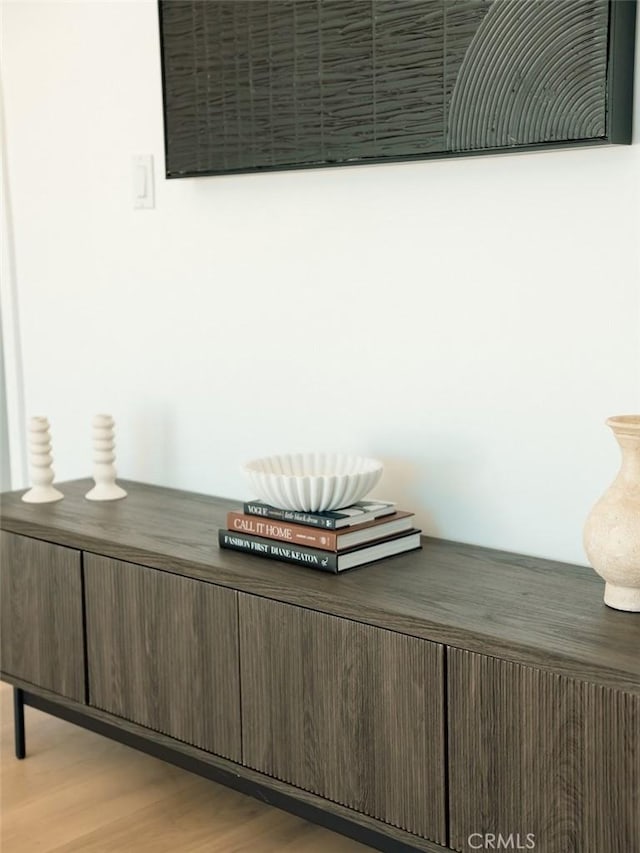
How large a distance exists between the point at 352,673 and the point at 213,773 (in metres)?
0.48

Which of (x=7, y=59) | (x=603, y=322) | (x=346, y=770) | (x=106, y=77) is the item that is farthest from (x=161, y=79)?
(x=346, y=770)

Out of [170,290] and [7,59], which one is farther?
[7,59]

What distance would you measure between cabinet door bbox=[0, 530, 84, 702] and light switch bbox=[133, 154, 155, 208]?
2.84 feet

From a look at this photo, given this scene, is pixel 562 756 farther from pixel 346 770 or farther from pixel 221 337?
pixel 221 337

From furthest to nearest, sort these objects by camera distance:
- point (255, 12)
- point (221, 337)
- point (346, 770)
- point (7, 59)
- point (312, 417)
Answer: point (7, 59) < point (221, 337) < point (312, 417) < point (255, 12) < point (346, 770)

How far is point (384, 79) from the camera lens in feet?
6.66

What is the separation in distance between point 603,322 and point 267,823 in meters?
1.17

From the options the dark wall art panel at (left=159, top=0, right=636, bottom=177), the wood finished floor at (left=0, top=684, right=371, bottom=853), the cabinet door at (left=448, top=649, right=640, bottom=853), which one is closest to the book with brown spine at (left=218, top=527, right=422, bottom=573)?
the cabinet door at (left=448, top=649, right=640, bottom=853)

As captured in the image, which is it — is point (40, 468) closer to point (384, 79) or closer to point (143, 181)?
point (143, 181)

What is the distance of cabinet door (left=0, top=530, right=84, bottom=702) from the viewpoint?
2.31 metres

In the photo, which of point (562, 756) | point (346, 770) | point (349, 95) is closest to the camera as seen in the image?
point (562, 756)

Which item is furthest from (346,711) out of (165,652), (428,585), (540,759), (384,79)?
(384,79)

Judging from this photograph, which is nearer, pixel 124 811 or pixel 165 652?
pixel 165 652

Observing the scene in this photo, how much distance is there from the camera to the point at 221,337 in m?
2.55
